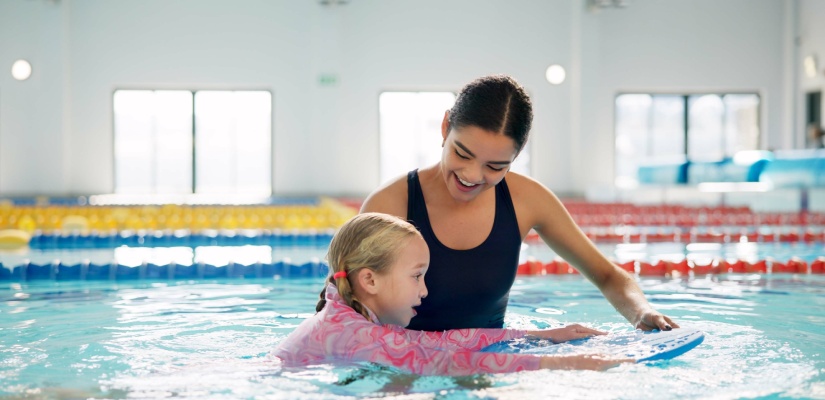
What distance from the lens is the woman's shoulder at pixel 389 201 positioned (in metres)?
2.96

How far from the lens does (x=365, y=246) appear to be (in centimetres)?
256

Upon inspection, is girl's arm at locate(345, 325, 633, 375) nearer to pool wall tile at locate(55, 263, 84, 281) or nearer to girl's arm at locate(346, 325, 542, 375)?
girl's arm at locate(346, 325, 542, 375)

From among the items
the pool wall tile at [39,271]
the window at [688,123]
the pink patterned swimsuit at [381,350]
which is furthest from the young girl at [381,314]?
the window at [688,123]

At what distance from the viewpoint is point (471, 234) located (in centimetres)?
297

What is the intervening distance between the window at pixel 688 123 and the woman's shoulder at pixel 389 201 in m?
16.9

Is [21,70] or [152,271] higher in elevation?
[21,70]

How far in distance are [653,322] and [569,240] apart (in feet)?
1.42

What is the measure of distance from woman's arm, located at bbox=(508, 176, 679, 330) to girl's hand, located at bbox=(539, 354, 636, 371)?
1.57 feet

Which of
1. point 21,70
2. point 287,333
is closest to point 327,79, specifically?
point 21,70

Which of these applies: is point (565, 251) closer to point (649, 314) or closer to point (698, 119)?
point (649, 314)

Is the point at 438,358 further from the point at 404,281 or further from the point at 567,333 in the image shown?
the point at 567,333

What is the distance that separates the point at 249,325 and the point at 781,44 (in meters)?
17.6

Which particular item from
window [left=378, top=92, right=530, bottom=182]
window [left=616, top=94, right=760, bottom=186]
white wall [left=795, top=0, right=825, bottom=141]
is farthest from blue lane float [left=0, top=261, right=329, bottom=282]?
white wall [left=795, top=0, right=825, bottom=141]

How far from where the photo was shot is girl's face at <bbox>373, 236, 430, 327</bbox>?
256 centimetres
